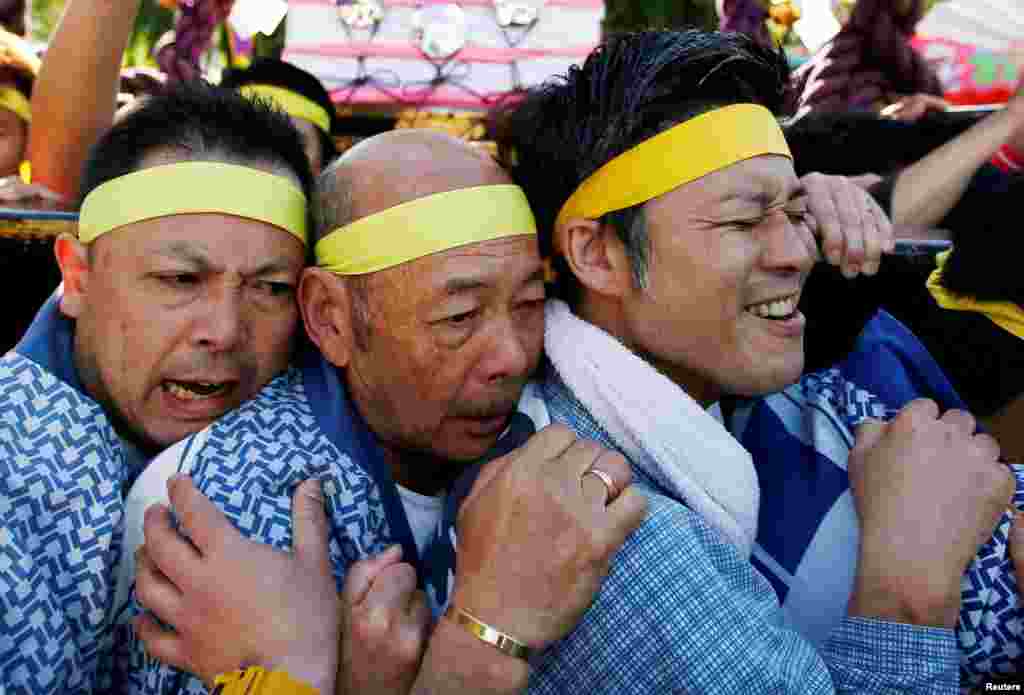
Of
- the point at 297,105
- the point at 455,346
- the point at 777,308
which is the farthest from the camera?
the point at 297,105

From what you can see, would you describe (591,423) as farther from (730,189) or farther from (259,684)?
(259,684)

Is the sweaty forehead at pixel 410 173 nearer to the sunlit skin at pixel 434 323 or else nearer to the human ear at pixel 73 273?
the sunlit skin at pixel 434 323

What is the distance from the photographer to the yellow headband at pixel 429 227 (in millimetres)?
2076

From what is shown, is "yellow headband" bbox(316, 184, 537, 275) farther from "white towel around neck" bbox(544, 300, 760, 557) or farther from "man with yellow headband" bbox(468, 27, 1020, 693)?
"white towel around neck" bbox(544, 300, 760, 557)

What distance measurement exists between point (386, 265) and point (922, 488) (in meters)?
1.17

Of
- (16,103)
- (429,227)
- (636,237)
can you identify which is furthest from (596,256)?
(16,103)

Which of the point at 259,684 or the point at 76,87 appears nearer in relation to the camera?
the point at 259,684

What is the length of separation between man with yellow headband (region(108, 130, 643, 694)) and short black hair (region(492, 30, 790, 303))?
0.51 ft

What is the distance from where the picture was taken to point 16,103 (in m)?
4.07

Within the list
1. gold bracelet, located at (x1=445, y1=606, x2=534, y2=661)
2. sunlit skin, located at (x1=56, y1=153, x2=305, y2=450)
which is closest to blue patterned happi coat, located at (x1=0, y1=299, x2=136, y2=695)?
sunlit skin, located at (x1=56, y1=153, x2=305, y2=450)

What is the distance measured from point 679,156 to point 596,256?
0.95ft

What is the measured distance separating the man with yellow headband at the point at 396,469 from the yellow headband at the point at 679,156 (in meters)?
0.20

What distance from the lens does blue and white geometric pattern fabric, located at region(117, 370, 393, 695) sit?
1820mm

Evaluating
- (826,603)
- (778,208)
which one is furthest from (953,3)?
(826,603)
